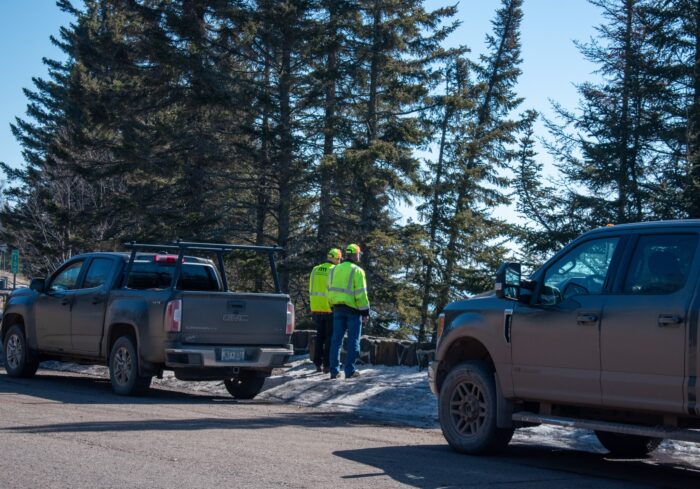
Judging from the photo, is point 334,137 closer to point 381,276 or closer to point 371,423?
point 381,276

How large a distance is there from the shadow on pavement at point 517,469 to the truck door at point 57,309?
23.4 ft

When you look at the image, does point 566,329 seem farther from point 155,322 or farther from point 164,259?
point 164,259

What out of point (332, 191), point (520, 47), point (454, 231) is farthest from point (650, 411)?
point (520, 47)

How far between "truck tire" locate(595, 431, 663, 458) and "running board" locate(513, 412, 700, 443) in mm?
1206

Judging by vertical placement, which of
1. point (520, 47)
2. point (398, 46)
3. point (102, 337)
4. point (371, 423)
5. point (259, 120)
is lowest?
point (371, 423)

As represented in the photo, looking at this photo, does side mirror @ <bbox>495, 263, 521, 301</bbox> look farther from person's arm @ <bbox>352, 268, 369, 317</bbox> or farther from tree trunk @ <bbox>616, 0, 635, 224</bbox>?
tree trunk @ <bbox>616, 0, 635, 224</bbox>

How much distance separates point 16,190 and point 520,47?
29566 millimetres

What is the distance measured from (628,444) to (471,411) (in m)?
1.63

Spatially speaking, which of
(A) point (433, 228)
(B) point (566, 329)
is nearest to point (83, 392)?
(B) point (566, 329)

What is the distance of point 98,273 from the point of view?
14.2 m

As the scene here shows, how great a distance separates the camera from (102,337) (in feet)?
44.6

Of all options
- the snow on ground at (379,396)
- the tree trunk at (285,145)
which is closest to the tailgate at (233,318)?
the snow on ground at (379,396)

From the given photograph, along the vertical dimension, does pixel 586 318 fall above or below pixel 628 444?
above

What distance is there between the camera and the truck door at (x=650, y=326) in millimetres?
7008
